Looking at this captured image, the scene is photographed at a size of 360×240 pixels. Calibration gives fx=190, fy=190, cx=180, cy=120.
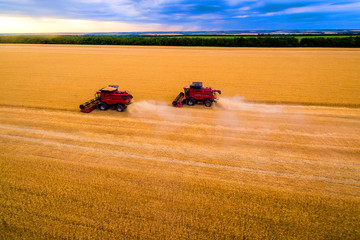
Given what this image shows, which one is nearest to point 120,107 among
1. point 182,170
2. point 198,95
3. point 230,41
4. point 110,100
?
point 110,100

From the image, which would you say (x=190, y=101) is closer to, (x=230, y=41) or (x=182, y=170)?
(x=182, y=170)

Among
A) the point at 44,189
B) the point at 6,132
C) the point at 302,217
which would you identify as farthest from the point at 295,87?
the point at 6,132

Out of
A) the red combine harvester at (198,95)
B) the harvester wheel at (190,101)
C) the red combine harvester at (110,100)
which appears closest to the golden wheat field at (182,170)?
the red combine harvester at (110,100)

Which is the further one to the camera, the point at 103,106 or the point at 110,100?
the point at 103,106

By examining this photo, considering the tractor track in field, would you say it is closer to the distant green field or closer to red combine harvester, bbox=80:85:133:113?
red combine harvester, bbox=80:85:133:113

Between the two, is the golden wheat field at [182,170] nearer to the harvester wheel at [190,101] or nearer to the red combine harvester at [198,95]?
the red combine harvester at [198,95]

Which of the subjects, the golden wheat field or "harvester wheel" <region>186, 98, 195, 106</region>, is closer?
the golden wheat field

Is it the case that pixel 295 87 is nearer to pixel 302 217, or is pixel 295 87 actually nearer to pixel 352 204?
pixel 352 204

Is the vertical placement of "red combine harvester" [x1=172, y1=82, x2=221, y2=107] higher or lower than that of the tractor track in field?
higher

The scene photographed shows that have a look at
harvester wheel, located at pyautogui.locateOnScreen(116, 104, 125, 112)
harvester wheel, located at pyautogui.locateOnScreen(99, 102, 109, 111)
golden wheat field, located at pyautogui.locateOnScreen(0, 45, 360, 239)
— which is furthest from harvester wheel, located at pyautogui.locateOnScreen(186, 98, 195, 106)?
harvester wheel, located at pyautogui.locateOnScreen(99, 102, 109, 111)
